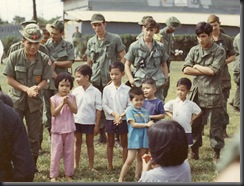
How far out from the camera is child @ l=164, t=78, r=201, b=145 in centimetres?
477

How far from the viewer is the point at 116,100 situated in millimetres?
4742

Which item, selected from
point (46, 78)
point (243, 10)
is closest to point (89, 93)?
point (46, 78)

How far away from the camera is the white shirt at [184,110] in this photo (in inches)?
188

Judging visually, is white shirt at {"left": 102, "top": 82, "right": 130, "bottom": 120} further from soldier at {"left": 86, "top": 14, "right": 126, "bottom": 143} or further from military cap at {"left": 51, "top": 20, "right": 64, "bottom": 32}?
military cap at {"left": 51, "top": 20, "right": 64, "bottom": 32}

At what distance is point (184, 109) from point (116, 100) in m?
0.61

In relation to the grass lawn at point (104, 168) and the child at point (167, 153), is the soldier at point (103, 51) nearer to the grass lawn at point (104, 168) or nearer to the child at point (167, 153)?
the grass lawn at point (104, 168)

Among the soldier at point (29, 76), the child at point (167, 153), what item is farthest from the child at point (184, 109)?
the child at point (167, 153)

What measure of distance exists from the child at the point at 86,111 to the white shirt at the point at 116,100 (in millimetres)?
65

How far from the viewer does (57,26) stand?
5.71 meters

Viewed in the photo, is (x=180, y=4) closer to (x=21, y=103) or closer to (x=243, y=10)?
(x=21, y=103)

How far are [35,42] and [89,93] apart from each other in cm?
70

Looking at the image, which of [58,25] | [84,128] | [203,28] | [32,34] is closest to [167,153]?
[32,34]

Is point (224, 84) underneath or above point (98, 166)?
above

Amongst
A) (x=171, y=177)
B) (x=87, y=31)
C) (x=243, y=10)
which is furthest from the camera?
(x=87, y=31)
